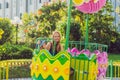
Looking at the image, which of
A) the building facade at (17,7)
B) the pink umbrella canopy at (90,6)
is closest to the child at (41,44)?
the pink umbrella canopy at (90,6)

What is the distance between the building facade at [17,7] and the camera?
54.7 metres

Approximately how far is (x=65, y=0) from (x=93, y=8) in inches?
1068

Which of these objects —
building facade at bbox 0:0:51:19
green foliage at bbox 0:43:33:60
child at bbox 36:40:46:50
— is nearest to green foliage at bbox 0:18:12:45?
green foliage at bbox 0:43:33:60

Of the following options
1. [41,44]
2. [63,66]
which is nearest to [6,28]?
[41,44]

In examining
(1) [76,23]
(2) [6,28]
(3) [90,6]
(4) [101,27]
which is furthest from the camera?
(4) [101,27]

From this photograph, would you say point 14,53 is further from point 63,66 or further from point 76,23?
point 76,23

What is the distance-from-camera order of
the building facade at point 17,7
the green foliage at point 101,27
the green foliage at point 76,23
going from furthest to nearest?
1. the building facade at point 17,7
2. the green foliage at point 101,27
3. the green foliage at point 76,23

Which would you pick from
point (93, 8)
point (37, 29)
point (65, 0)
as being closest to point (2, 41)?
point (37, 29)

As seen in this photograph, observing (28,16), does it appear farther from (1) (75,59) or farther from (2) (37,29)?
(1) (75,59)

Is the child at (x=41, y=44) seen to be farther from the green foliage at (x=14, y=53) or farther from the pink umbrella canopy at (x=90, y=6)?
the green foliage at (x=14, y=53)

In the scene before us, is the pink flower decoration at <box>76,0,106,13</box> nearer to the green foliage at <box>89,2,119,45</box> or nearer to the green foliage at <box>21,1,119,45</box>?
the green foliage at <box>21,1,119,45</box>

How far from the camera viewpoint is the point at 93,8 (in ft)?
32.7

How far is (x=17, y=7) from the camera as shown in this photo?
189ft

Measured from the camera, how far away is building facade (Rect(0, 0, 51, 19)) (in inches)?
2152
